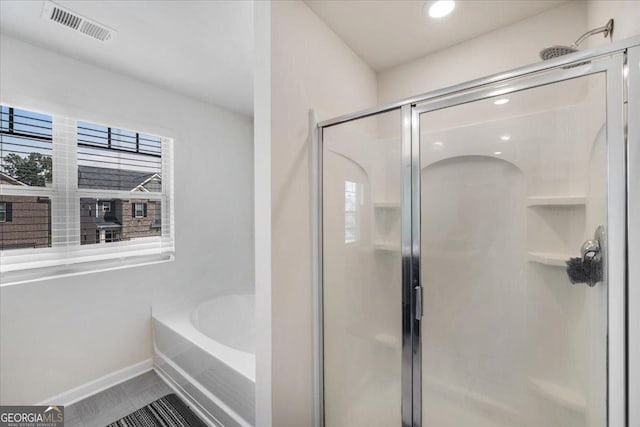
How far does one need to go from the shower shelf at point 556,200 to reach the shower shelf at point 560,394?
604 millimetres

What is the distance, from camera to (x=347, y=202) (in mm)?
1354

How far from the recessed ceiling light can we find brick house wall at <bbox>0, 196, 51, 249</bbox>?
8.47 feet

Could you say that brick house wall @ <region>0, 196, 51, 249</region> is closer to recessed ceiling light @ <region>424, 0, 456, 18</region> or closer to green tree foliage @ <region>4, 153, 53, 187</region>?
green tree foliage @ <region>4, 153, 53, 187</region>

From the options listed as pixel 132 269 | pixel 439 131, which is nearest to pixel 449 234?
pixel 439 131

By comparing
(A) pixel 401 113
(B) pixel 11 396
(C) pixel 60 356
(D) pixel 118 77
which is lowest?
(B) pixel 11 396

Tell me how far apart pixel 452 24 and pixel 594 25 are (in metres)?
0.63

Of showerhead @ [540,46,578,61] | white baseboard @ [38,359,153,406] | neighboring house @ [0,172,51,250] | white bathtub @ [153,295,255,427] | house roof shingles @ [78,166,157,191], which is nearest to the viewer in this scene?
showerhead @ [540,46,578,61]

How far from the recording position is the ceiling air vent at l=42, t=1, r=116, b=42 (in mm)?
1391

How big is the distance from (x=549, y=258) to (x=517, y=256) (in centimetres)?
9

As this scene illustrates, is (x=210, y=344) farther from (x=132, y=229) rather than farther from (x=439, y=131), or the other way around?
(x=439, y=131)

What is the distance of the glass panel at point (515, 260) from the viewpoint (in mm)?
835

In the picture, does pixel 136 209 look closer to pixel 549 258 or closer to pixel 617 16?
pixel 549 258

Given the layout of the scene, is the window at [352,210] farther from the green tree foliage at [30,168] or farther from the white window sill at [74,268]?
the green tree foliage at [30,168]

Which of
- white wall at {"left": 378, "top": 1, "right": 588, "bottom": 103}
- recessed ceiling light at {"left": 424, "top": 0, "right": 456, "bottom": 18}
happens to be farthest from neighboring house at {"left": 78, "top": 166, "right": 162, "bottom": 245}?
recessed ceiling light at {"left": 424, "top": 0, "right": 456, "bottom": 18}
